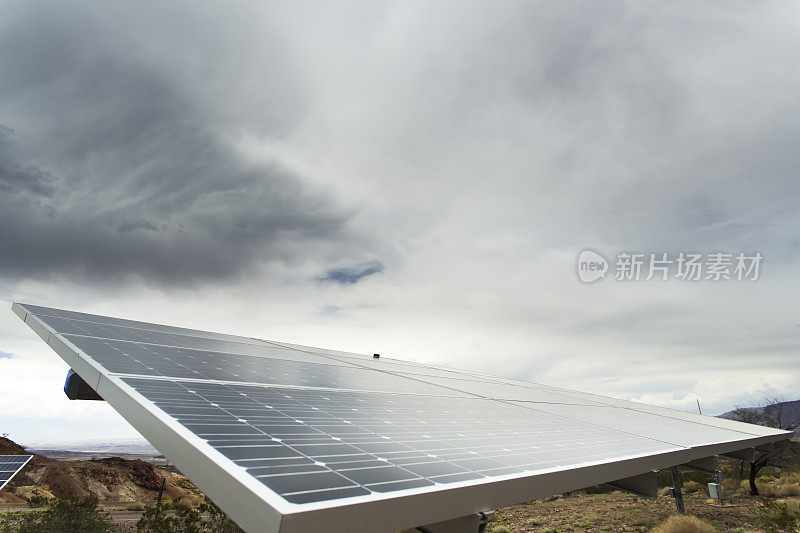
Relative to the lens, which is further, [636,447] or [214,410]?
[636,447]

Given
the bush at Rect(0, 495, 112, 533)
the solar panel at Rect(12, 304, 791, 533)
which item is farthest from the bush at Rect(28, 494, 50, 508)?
the solar panel at Rect(12, 304, 791, 533)

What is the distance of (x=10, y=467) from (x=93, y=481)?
134 feet

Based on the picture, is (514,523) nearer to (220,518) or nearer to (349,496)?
(220,518)

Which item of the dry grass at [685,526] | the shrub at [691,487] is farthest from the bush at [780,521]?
the shrub at [691,487]

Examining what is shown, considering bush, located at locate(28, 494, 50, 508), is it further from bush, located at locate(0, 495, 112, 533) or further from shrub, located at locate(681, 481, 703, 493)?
shrub, located at locate(681, 481, 703, 493)

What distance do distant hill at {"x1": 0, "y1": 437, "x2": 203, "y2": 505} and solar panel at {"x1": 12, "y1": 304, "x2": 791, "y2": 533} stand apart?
2113 inches

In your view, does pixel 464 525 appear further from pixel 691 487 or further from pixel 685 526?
pixel 691 487

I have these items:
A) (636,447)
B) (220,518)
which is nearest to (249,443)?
(636,447)

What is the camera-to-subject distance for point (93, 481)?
5566cm

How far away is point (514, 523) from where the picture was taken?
23.9 m

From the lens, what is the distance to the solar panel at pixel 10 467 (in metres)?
21.2

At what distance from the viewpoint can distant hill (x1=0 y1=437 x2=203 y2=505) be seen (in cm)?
4888

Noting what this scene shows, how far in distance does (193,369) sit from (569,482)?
6608mm

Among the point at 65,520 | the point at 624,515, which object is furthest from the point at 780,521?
the point at 65,520
